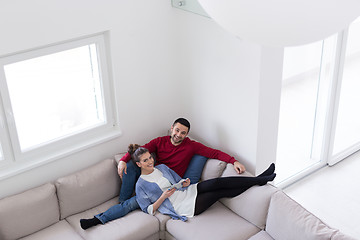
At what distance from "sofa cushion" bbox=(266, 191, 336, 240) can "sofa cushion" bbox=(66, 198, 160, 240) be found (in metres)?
1.02

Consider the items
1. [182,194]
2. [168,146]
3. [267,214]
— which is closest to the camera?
[267,214]

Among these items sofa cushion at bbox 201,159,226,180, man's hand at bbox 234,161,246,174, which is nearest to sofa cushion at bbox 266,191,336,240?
man's hand at bbox 234,161,246,174

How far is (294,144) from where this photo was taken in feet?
16.3

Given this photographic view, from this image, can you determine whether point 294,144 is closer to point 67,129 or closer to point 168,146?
point 168,146

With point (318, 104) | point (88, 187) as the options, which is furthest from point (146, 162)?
point (318, 104)

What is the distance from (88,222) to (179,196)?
84 cm

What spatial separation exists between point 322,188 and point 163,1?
265 cm

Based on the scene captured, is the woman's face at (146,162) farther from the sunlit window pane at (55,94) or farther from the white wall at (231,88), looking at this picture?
the white wall at (231,88)

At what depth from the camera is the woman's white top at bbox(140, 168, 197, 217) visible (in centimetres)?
394

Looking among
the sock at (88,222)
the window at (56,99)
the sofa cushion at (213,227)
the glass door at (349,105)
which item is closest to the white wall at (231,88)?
the sofa cushion at (213,227)

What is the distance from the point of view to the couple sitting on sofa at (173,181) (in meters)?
3.94

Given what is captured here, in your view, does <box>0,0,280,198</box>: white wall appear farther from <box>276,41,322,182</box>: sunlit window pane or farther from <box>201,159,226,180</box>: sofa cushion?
<box>276,41,322,182</box>: sunlit window pane

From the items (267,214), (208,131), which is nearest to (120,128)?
(208,131)

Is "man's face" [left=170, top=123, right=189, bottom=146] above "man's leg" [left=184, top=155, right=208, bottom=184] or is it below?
above
